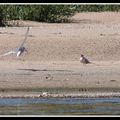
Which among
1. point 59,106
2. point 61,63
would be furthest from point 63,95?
point 61,63

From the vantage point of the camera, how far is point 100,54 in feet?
63.8

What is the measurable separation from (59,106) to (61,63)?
436 cm

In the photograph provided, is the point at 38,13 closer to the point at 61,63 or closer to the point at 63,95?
the point at 61,63

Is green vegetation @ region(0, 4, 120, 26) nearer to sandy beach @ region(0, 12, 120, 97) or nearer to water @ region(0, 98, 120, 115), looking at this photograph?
sandy beach @ region(0, 12, 120, 97)

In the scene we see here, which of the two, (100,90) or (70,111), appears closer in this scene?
(70,111)

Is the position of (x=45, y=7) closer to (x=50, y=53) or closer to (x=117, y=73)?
(x=50, y=53)

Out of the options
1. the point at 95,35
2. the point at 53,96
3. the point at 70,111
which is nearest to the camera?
the point at 70,111

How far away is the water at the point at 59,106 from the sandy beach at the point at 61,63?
491 mm

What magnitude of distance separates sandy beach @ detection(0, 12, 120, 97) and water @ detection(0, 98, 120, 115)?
1.61ft

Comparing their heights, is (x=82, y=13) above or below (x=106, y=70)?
below

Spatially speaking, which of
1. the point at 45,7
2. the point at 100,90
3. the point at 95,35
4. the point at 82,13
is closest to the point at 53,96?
the point at 100,90

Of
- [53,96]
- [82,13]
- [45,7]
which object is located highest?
[53,96]

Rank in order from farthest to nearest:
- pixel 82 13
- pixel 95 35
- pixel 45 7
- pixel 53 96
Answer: pixel 82 13 → pixel 45 7 → pixel 95 35 → pixel 53 96

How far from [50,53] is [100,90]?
370 cm
